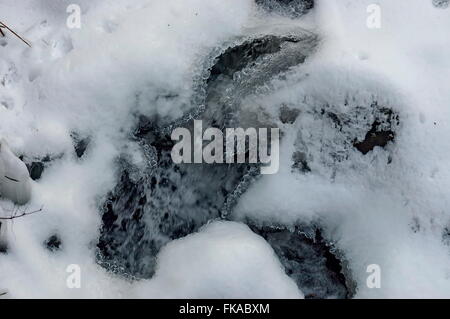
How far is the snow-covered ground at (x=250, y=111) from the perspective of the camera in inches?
109

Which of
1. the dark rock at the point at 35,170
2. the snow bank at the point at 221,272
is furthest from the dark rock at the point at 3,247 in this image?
the snow bank at the point at 221,272

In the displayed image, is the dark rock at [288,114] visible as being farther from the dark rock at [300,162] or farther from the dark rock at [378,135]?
the dark rock at [378,135]

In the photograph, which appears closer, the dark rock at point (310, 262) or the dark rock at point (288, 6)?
the dark rock at point (310, 262)

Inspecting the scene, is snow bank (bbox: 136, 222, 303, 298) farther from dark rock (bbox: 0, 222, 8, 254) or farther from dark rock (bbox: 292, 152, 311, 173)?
dark rock (bbox: 0, 222, 8, 254)

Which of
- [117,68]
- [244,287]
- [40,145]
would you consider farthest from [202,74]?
[244,287]

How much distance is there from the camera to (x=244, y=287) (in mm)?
2688

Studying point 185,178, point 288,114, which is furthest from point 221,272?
point 288,114

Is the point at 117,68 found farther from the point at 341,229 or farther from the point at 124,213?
the point at 341,229

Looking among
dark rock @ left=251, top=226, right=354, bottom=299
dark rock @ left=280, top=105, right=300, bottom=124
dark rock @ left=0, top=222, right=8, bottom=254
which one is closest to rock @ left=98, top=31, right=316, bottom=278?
dark rock @ left=280, top=105, right=300, bottom=124

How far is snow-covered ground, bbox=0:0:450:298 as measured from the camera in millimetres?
2770

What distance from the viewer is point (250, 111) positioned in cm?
310

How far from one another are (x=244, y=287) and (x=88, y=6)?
207cm

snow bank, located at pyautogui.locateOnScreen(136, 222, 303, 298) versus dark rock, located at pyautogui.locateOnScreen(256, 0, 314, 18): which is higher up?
dark rock, located at pyautogui.locateOnScreen(256, 0, 314, 18)
